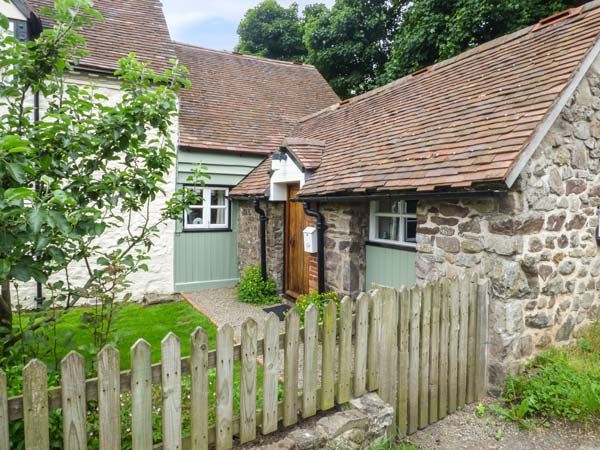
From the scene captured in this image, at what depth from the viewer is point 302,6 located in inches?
920

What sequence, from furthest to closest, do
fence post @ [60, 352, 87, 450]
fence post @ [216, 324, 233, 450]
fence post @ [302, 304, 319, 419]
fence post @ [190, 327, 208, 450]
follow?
fence post @ [302, 304, 319, 419] < fence post @ [216, 324, 233, 450] < fence post @ [190, 327, 208, 450] < fence post @ [60, 352, 87, 450]

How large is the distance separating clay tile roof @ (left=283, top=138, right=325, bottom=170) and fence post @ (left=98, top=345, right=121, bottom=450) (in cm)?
582

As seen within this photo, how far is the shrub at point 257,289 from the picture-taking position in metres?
8.62

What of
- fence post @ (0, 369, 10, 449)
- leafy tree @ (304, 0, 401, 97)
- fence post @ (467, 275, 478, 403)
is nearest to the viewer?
fence post @ (0, 369, 10, 449)

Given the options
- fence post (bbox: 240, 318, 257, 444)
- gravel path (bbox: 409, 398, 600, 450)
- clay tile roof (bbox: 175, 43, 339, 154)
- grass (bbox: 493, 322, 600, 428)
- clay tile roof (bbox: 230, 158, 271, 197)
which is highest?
clay tile roof (bbox: 175, 43, 339, 154)

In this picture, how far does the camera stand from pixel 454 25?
12930mm

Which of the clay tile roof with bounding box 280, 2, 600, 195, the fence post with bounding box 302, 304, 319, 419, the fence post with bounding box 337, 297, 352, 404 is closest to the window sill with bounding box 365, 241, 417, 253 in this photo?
the clay tile roof with bounding box 280, 2, 600, 195

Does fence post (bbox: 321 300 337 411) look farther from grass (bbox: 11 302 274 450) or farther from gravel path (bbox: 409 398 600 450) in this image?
gravel path (bbox: 409 398 600 450)

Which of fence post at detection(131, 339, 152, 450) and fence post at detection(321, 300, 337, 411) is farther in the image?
fence post at detection(321, 300, 337, 411)

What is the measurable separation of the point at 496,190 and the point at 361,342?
2135mm

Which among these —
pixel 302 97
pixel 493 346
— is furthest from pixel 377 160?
pixel 302 97

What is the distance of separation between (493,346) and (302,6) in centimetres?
2423

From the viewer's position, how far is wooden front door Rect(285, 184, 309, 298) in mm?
8383

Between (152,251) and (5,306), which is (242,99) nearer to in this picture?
(152,251)
